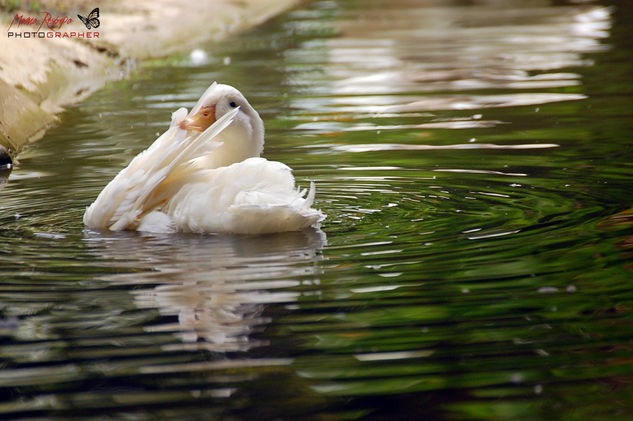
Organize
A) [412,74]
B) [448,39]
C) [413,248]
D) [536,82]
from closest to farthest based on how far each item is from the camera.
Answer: [413,248], [536,82], [412,74], [448,39]

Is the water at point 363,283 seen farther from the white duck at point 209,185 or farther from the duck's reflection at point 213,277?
the white duck at point 209,185

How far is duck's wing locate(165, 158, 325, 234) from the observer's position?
5934 millimetres

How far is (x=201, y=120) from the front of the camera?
6832mm

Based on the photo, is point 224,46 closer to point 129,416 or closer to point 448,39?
point 448,39

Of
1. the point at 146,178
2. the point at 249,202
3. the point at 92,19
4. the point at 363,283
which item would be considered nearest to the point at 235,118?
the point at 146,178

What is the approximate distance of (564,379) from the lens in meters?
3.88

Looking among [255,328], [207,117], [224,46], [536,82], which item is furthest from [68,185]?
[224,46]

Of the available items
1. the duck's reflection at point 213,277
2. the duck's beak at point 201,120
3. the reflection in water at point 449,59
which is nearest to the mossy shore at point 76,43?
the reflection in water at point 449,59

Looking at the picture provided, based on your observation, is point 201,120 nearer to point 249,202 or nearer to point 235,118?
point 235,118

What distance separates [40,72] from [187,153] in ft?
29.1

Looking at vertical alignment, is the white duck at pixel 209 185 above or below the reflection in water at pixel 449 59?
above

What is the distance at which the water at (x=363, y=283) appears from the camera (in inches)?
153

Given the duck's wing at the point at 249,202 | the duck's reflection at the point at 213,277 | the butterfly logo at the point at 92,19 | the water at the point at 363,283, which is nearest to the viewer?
the water at the point at 363,283

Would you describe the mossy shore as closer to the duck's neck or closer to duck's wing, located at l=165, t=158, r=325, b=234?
the duck's neck
